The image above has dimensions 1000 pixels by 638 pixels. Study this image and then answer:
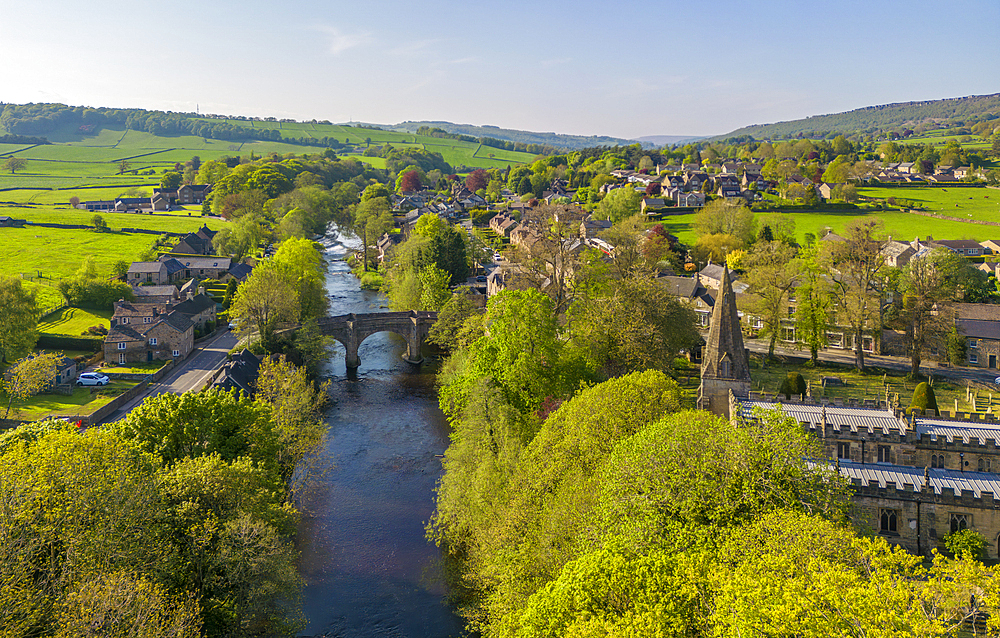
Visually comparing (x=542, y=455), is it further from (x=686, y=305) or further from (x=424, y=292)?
(x=424, y=292)

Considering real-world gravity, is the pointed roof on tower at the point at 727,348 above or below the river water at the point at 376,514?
above

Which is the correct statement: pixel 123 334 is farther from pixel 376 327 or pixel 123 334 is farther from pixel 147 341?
pixel 376 327

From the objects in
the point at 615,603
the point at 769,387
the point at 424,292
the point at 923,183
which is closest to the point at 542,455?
the point at 615,603

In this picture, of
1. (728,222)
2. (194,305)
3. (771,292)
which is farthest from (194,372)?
(728,222)

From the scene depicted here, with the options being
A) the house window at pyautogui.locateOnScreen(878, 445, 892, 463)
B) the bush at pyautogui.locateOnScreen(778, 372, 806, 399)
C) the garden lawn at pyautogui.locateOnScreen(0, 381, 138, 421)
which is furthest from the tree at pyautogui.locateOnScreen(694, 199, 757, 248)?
the garden lawn at pyautogui.locateOnScreen(0, 381, 138, 421)

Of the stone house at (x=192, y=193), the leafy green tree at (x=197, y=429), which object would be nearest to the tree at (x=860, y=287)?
the leafy green tree at (x=197, y=429)

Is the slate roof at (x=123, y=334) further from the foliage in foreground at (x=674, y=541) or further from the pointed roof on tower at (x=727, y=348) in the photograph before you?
the pointed roof on tower at (x=727, y=348)
